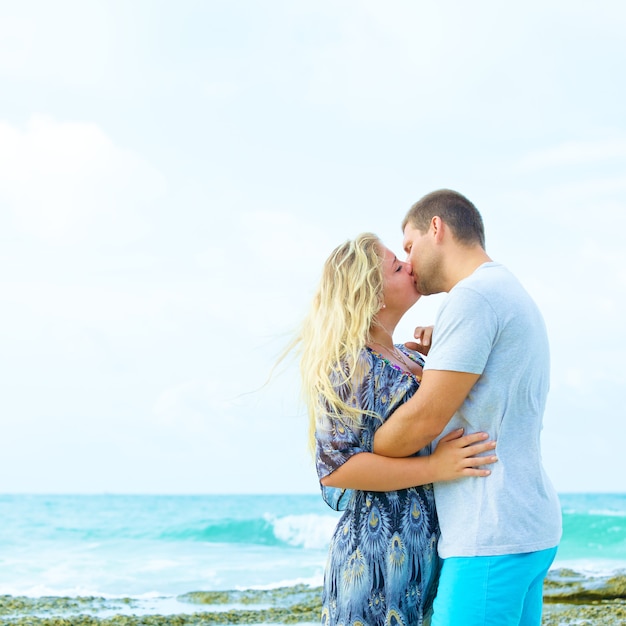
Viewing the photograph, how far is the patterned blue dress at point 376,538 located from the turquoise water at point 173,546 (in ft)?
28.6

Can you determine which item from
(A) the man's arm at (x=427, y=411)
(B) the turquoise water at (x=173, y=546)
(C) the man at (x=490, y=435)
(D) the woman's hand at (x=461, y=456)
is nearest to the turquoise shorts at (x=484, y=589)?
(C) the man at (x=490, y=435)

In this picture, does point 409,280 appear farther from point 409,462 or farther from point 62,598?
point 62,598

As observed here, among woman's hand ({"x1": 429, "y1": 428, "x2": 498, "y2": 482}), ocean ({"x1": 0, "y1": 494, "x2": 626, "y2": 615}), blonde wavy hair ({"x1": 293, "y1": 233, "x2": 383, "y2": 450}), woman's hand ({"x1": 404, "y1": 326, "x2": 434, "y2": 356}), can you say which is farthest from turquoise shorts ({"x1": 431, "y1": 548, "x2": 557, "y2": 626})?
ocean ({"x1": 0, "y1": 494, "x2": 626, "y2": 615})

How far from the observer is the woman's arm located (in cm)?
296

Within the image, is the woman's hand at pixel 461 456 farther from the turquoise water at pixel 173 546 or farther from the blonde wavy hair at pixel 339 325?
the turquoise water at pixel 173 546

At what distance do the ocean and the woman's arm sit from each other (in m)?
7.18

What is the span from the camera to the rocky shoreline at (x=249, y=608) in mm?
8361

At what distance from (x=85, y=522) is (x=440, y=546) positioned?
2439 cm

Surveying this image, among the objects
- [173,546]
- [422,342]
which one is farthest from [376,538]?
[173,546]

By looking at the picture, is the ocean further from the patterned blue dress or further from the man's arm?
the man's arm

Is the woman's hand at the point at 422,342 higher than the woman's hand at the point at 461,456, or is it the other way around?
the woman's hand at the point at 422,342

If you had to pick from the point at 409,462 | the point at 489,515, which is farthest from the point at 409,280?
the point at 489,515

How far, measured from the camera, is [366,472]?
3.05 metres

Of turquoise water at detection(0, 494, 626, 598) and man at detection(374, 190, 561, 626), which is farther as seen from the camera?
turquoise water at detection(0, 494, 626, 598)
